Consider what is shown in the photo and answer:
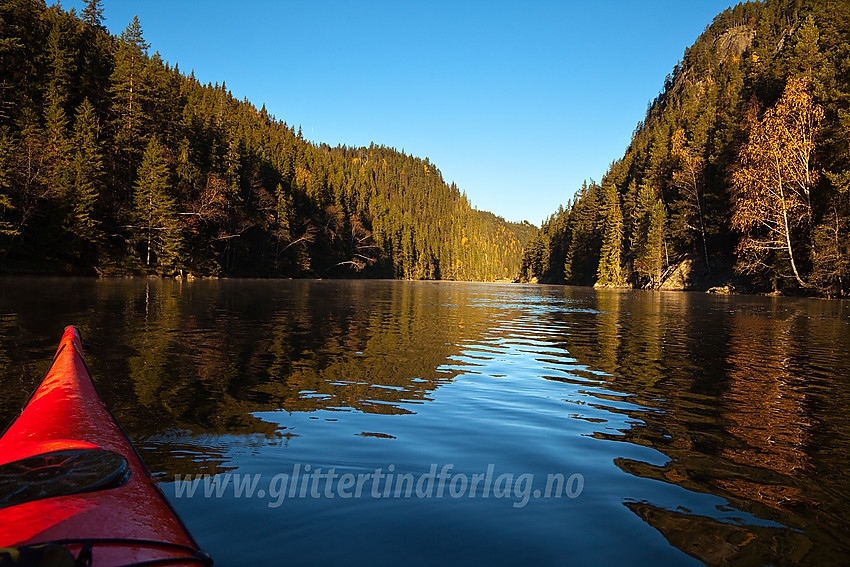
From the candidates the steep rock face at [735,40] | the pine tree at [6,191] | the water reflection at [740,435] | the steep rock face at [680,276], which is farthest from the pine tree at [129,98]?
the steep rock face at [735,40]

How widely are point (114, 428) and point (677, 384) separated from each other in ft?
28.7

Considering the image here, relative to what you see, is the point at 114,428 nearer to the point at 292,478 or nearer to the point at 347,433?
the point at 292,478

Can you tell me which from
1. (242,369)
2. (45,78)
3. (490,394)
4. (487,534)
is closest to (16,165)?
(45,78)

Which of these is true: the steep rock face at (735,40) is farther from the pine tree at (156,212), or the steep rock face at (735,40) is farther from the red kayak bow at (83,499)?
the red kayak bow at (83,499)

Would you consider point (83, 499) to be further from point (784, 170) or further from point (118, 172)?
point (118, 172)

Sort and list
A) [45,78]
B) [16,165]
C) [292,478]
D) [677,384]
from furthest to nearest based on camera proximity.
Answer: [45,78] → [16,165] → [677,384] → [292,478]

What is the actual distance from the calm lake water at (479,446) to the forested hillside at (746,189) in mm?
33408

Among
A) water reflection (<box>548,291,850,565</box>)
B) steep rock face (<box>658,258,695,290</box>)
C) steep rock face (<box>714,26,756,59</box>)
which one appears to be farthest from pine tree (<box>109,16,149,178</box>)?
steep rock face (<box>714,26,756,59</box>)

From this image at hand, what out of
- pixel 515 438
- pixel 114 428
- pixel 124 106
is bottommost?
pixel 515 438

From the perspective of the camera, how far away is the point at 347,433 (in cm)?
585

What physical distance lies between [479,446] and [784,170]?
4544 cm

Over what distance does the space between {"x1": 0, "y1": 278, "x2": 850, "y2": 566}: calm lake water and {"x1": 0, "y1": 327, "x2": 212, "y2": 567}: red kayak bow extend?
803 mm

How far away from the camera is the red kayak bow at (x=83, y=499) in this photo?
2.09m

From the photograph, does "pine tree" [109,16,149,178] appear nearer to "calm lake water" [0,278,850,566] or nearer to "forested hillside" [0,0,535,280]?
"forested hillside" [0,0,535,280]
